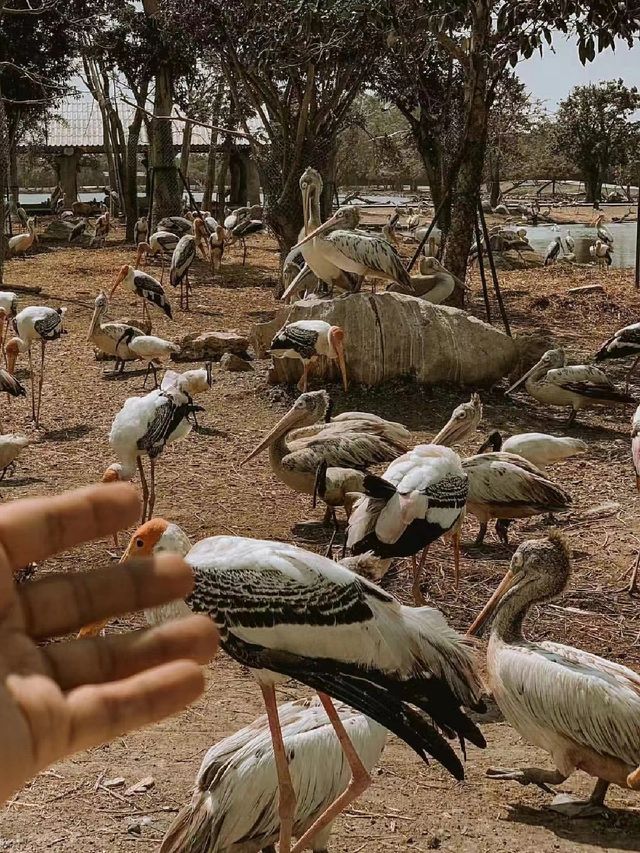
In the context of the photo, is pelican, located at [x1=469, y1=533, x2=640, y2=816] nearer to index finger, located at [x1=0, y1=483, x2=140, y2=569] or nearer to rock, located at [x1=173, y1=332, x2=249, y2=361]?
index finger, located at [x1=0, y1=483, x2=140, y2=569]

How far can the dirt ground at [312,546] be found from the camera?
153 inches

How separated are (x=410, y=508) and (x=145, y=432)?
2.57 m

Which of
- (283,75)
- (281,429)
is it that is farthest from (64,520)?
(283,75)

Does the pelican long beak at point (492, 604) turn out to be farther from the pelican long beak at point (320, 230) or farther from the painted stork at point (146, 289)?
the painted stork at point (146, 289)

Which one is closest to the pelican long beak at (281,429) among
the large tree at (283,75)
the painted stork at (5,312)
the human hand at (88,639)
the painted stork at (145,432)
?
the painted stork at (145,432)

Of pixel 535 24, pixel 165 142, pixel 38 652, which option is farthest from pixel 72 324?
pixel 38 652

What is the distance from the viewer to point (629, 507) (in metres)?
7.81

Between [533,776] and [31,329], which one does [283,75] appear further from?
[533,776]

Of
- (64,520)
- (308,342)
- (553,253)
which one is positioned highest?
(64,520)

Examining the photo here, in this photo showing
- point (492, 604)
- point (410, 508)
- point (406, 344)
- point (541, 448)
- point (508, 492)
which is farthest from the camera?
point (406, 344)

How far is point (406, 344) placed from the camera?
1044cm

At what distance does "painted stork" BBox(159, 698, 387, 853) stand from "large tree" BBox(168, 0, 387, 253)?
12193mm

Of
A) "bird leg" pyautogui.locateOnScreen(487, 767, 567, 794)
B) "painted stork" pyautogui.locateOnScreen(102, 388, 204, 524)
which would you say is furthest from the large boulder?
"bird leg" pyautogui.locateOnScreen(487, 767, 567, 794)

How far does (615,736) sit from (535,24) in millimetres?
8996
